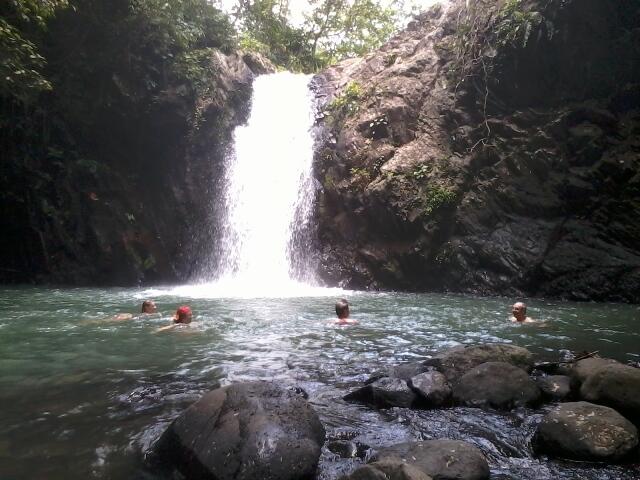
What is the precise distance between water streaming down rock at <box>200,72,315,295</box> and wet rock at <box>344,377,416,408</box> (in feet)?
33.8

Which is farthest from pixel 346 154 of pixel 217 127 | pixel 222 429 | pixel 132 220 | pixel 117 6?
pixel 222 429

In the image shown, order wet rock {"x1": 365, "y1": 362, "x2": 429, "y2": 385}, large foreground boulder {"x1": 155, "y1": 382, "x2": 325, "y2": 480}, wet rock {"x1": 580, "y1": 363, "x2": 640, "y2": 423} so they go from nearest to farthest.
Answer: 1. large foreground boulder {"x1": 155, "y1": 382, "x2": 325, "y2": 480}
2. wet rock {"x1": 580, "y1": 363, "x2": 640, "y2": 423}
3. wet rock {"x1": 365, "y1": 362, "x2": 429, "y2": 385}

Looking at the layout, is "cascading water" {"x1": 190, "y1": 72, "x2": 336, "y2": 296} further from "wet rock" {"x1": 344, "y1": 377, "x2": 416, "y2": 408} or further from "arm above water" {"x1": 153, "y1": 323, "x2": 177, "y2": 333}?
"wet rock" {"x1": 344, "y1": 377, "x2": 416, "y2": 408}

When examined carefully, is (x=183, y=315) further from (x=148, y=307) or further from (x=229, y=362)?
(x=229, y=362)

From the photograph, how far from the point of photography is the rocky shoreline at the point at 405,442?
3.15 meters

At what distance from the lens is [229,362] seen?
6070 millimetres

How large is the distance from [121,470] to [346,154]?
1477 cm

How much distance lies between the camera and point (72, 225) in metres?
17.2

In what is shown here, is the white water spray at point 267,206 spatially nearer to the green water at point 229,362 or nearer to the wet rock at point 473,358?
the green water at point 229,362

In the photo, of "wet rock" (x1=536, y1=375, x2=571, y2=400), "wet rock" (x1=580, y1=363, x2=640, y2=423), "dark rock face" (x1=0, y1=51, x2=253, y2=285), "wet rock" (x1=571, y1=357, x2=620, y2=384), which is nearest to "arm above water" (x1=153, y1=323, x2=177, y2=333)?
"wet rock" (x1=536, y1=375, x2=571, y2=400)

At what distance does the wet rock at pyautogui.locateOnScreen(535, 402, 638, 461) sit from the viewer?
347cm

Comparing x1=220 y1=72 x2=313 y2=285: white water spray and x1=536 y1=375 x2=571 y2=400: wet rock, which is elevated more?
x1=220 y1=72 x2=313 y2=285: white water spray

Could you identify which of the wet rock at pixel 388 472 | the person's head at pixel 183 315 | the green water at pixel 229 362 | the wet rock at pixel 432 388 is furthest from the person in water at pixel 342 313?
the wet rock at pixel 388 472

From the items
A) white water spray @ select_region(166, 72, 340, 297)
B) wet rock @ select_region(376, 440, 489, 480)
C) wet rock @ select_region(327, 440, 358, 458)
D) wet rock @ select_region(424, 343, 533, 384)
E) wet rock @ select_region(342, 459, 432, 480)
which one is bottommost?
wet rock @ select_region(327, 440, 358, 458)
